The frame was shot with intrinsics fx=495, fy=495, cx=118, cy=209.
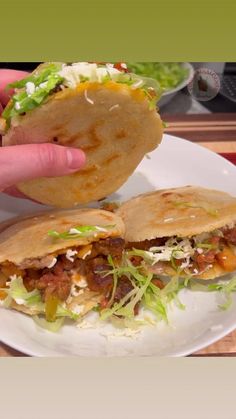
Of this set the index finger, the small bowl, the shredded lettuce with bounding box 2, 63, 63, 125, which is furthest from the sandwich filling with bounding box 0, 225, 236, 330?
the small bowl

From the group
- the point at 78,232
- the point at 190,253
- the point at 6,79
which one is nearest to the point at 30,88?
the point at 78,232

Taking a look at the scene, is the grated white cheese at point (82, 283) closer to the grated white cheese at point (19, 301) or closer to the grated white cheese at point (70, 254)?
the grated white cheese at point (70, 254)

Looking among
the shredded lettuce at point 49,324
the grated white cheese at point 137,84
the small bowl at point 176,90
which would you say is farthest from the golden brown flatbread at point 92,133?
the small bowl at point 176,90

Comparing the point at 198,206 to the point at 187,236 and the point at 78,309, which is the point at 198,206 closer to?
the point at 187,236

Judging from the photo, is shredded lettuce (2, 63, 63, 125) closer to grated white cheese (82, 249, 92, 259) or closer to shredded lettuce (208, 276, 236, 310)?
grated white cheese (82, 249, 92, 259)

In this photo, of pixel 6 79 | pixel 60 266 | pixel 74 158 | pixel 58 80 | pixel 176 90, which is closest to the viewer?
pixel 58 80

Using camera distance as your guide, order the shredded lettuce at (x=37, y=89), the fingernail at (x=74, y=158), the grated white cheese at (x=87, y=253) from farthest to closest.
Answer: the grated white cheese at (x=87, y=253) < the fingernail at (x=74, y=158) < the shredded lettuce at (x=37, y=89)
